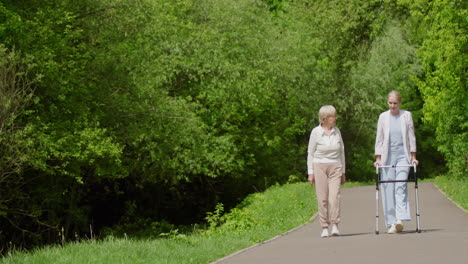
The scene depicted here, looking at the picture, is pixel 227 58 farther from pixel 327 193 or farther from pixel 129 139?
pixel 327 193

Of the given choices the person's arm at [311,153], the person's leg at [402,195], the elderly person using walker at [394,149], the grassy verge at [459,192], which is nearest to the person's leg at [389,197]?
the elderly person using walker at [394,149]

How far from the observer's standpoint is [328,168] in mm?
13672

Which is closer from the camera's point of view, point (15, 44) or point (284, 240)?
point (284, 240)

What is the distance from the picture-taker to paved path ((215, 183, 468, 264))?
10.2 meters

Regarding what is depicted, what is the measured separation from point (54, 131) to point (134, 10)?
7312mm

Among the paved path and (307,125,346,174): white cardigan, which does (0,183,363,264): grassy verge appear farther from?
(307,125,346,174): white cardigan

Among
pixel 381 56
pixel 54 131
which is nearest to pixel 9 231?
pixel 54 131

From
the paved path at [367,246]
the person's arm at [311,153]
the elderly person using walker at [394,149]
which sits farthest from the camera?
the person's arm at [311,153]

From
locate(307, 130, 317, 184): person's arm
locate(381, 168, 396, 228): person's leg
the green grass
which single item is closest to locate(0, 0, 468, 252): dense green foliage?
the green grass

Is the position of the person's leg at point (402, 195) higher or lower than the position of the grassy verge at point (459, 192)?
higher

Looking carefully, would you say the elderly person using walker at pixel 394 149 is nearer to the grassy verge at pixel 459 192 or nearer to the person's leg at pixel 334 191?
the person's leg at pixel 334 191

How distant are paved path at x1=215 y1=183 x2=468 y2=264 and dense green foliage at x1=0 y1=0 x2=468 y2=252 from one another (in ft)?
16.4

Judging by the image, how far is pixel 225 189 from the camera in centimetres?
4428

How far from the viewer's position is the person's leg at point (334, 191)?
13562 millimetres
